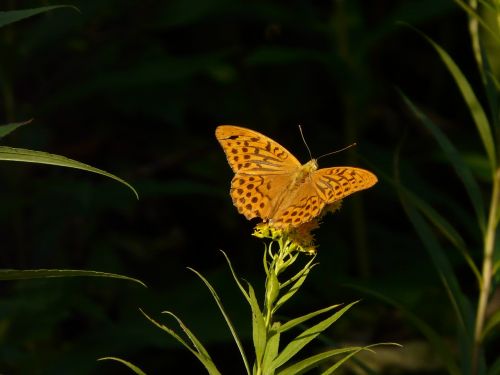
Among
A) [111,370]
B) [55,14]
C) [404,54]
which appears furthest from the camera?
[404,54]

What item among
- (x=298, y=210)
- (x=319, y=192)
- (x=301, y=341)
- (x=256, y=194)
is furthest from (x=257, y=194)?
(x=301, y=341)

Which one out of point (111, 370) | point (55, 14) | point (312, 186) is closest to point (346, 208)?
point (111, 370)

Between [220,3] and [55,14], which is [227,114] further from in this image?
[55,14]

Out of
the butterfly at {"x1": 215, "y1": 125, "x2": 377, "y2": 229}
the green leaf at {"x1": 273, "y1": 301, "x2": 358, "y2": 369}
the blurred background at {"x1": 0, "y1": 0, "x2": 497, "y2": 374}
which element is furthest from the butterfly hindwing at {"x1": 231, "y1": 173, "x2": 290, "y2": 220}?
the blurred background at {"x1": 0, "y1": 0, "x2": 497, "y2": 374}

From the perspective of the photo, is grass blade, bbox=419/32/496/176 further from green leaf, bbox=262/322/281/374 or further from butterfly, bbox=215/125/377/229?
green leaf, bbox=262/322/281/374

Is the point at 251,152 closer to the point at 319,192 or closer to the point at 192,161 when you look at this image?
the point at 319,192

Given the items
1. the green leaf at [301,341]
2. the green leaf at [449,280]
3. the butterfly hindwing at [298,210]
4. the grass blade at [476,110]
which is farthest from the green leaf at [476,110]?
the green leaf at [301,341]
